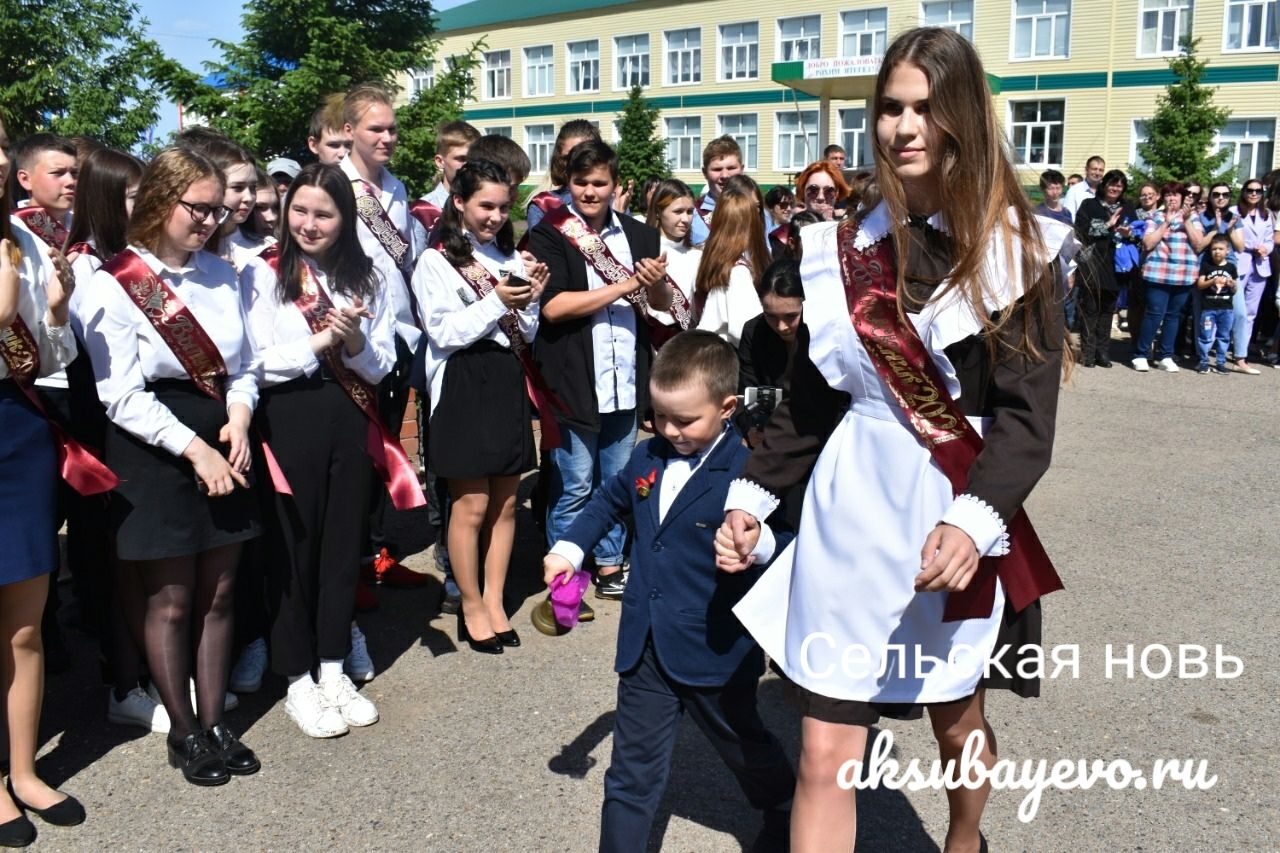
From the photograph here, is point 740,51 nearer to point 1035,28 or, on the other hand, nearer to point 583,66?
point 583,66

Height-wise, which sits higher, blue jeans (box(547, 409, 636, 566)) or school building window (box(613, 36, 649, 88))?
school building window (box(613, 36, 649, 88))

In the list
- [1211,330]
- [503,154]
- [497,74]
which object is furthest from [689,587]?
[497,74]

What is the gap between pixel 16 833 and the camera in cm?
329

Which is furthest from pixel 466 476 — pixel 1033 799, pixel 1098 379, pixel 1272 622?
pixel 1098 379

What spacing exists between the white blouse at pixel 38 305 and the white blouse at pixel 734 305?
8.61ft

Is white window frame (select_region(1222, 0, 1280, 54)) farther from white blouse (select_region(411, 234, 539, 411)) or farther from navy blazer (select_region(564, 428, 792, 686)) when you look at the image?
navy blazer (select_region(564, 428, 792, 686))

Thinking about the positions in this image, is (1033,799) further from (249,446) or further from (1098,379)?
(1098,379)

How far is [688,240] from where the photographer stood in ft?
19.6

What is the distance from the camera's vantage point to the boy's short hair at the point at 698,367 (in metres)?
3.07

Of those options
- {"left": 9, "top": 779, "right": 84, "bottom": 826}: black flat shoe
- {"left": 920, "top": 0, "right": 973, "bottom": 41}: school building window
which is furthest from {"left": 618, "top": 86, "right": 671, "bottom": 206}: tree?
{"left": 9, "top": 779, "right": 84, "bottom": 826}: black flat shoe

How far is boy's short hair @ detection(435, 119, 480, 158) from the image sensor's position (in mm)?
5996

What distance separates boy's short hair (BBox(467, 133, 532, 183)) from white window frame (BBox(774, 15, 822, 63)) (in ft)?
126

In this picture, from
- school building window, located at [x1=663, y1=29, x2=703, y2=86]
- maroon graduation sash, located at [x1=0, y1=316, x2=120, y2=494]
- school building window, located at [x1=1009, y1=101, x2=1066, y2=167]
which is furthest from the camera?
school building window, located at [x1=663, y1=29, x2=703, y2=86]

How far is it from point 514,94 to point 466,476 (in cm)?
5085
